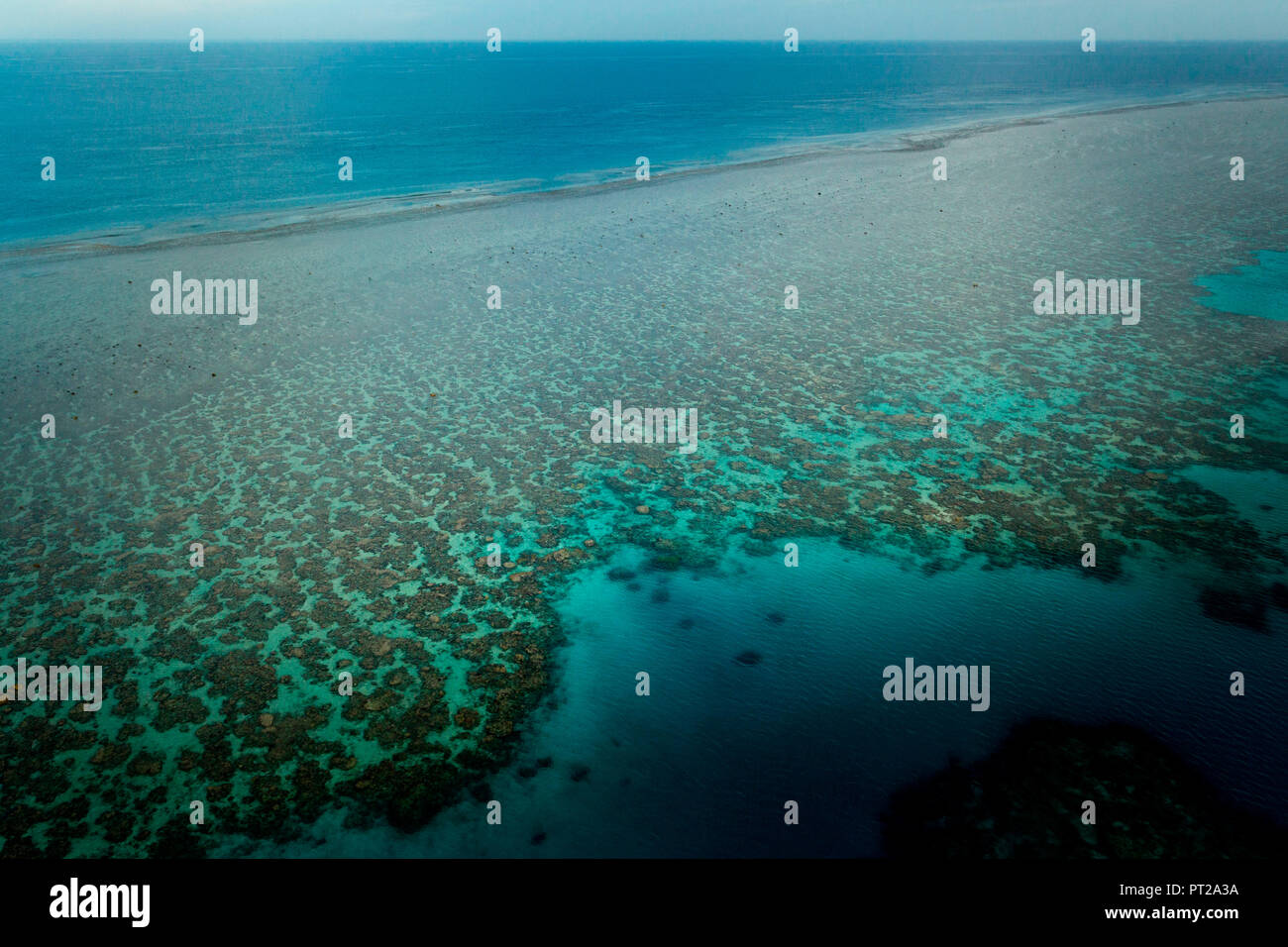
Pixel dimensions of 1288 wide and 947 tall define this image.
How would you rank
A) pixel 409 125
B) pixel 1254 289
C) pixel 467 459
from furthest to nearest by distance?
pixel 409 125, pixel 1254 289, pixel 467 459

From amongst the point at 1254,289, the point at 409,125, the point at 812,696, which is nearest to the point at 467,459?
the point at 812,696

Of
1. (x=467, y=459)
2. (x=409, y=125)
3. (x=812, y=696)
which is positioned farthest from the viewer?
(x=409, y=125)

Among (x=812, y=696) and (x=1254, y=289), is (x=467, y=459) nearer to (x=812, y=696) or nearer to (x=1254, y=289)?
(x=812, y=696)

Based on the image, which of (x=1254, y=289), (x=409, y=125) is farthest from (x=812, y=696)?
(x=409, y=125)

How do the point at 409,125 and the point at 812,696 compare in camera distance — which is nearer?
the point at 812,696

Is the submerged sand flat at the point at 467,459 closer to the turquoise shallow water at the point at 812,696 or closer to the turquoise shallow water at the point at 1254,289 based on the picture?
the turquoise shallow water at the point at 812,696

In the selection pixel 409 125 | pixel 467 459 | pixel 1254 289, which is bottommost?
pixel 467 459

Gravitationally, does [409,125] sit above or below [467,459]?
above
